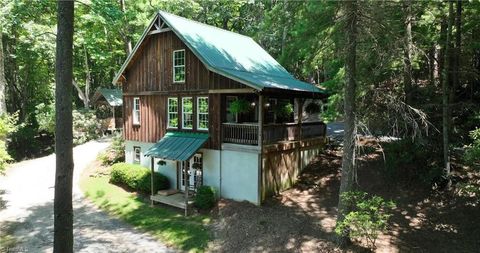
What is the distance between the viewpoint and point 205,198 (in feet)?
52.7

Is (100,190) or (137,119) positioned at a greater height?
(137,119)

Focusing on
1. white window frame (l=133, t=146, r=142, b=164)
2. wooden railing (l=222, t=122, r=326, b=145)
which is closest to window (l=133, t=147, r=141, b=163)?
white window frame (l=133, t=146, r=142, b=164)

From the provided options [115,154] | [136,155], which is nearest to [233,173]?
[136,155]

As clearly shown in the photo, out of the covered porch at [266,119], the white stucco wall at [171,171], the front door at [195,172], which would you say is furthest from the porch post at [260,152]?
the white stucco wall at [171,171]

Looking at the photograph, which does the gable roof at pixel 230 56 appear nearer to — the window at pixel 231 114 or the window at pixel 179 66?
the window at pixel 179 66

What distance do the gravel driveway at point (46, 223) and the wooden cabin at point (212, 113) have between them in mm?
2959

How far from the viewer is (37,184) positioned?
2117cm

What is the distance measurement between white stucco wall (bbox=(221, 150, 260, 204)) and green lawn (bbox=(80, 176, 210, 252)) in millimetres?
1877

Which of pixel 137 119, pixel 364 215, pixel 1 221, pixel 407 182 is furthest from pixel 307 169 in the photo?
pixel 1 221

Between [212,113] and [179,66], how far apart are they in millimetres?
3406

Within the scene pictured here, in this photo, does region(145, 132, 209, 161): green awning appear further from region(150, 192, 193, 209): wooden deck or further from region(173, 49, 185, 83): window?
region(173, 49, 185, 83): window

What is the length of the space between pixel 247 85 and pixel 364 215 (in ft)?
23.9

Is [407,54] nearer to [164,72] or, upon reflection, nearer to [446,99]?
[446,99]

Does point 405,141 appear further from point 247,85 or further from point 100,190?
point 100,190
